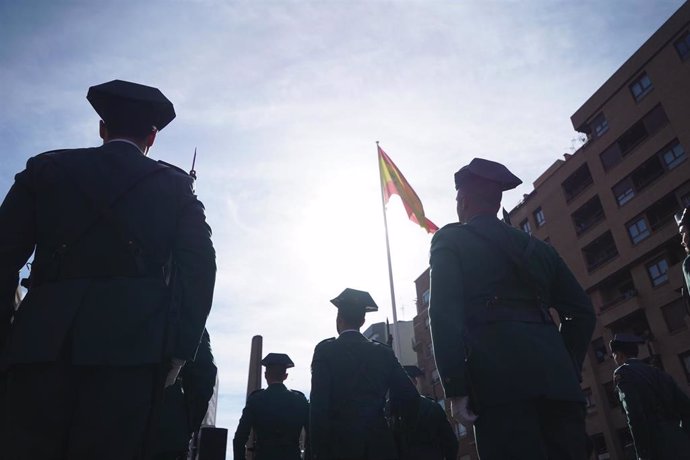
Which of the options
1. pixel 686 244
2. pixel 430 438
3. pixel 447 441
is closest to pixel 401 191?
pixel 447 441

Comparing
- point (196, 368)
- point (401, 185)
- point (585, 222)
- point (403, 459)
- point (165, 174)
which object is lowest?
point (403, 459)

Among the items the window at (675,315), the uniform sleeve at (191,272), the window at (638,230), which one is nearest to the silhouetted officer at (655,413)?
the uniform sleeve at (191,272)

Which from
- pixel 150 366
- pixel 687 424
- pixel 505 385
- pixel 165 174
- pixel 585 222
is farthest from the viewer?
pixel 585 222

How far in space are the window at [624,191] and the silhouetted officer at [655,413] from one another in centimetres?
3071

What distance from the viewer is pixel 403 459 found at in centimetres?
530

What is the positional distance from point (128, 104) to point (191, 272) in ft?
3.56

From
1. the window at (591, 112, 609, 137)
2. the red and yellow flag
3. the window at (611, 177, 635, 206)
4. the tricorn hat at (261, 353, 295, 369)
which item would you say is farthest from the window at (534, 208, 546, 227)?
the tricorn hat at (261, 353, 295, 369)

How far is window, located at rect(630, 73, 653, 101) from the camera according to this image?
3105cm

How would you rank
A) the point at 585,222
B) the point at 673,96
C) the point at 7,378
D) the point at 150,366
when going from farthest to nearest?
the point at 585,222 → the point at 673,96 → the point at 150,366 → the point at 7,378

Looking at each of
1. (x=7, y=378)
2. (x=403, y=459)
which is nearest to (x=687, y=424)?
(x=403, y=459)

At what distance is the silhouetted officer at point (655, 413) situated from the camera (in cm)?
495

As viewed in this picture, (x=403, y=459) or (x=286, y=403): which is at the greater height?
(x=286, y=403)

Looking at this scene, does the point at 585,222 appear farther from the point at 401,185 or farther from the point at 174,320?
the point at 174,320

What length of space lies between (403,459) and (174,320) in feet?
13.3
